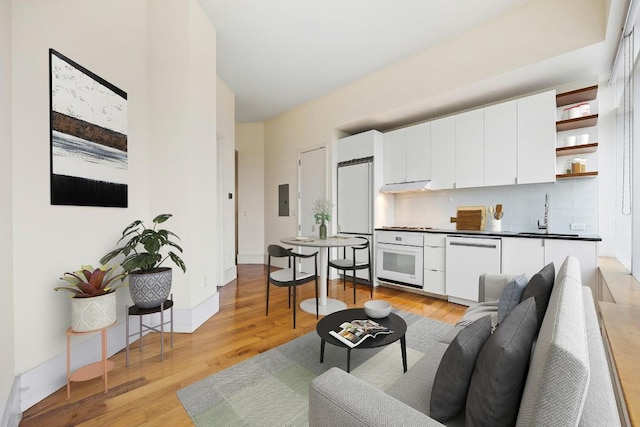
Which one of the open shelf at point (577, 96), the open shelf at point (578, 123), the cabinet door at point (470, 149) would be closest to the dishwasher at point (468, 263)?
the cabinet door at point (470, 149)

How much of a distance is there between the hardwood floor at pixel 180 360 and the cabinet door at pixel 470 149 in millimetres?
1619

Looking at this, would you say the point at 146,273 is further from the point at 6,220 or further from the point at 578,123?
the point at 578,123

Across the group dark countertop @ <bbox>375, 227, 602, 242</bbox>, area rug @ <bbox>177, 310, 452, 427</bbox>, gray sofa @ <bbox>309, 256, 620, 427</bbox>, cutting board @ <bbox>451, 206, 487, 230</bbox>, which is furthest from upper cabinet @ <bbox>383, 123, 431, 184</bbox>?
gray sofa @ <bbox>309, 256, 620, 427</bbox>

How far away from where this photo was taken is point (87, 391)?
5.79ft

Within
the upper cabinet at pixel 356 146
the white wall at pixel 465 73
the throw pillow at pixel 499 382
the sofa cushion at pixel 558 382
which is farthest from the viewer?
the upper cabinet at pixel 356 146

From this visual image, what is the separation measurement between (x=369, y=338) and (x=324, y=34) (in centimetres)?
322

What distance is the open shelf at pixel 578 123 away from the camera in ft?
9.13

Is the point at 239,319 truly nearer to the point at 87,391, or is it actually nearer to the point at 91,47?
the point at 87,391

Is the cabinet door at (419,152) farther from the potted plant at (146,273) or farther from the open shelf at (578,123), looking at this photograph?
the potted plant at (146,273)

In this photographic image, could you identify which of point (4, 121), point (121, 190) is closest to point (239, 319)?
point (121, 190)

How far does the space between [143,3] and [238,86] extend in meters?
1.87

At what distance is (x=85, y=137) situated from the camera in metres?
2.03

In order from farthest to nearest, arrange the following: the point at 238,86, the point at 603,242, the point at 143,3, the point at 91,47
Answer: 1. the point at 238,86
2. the point at 603,242
3. the point at 143,3
4. the point at 91,47

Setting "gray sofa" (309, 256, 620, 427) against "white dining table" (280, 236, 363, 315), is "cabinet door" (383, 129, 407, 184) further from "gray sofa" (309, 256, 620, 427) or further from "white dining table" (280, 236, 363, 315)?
"gray sofa" (309, 256, 620, 427)
